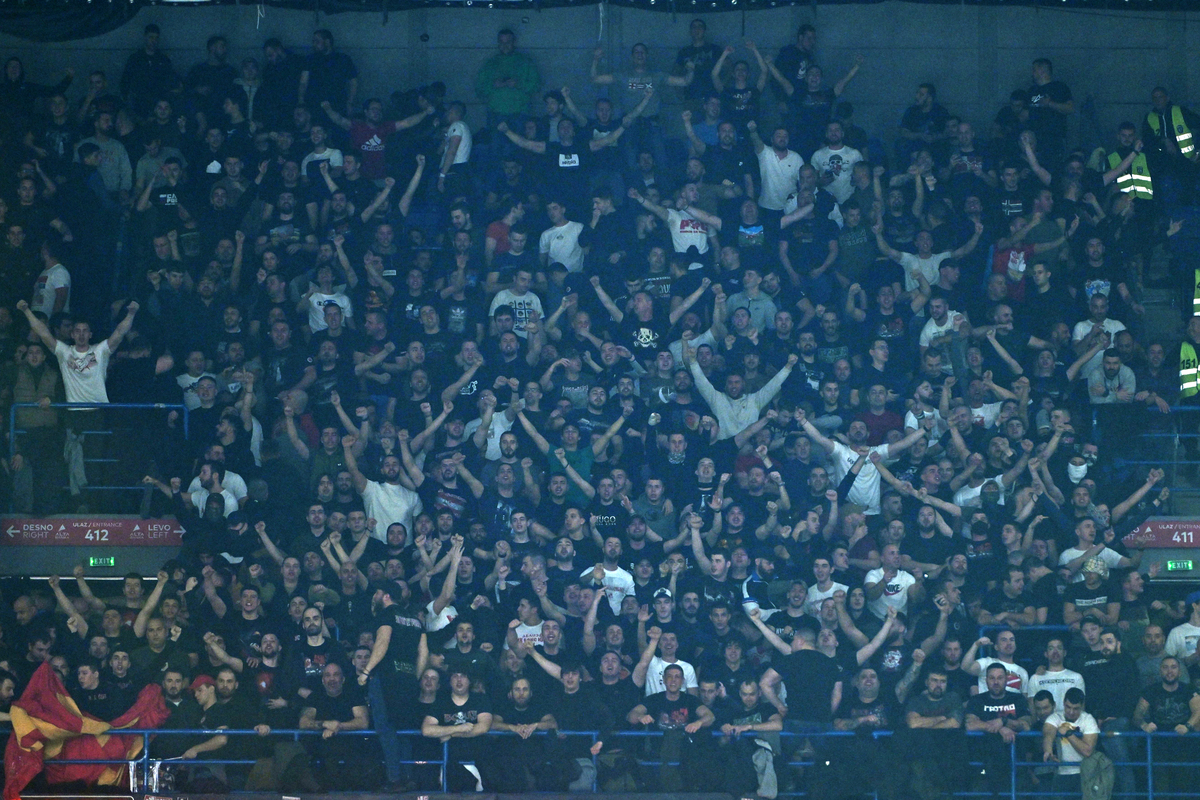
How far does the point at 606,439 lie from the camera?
1700cm

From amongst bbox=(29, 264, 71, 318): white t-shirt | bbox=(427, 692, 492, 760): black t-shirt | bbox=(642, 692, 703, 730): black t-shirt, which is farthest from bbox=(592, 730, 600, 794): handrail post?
bbox=(29, 264, 71, 318): white t-shirt

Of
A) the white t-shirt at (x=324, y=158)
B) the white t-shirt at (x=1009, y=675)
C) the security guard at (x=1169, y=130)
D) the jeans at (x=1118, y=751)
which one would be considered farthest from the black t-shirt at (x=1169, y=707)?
the white t-shirt at (x=324, y=158)

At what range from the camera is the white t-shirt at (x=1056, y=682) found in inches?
595

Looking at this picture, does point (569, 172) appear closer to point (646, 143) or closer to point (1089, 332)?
point (646, 143)

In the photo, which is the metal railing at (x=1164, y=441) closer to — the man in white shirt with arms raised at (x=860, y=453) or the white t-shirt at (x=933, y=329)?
the white t-shirt at (x=933, y=329)

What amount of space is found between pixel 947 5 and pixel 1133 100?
279cm

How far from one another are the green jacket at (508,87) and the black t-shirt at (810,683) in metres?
8.48

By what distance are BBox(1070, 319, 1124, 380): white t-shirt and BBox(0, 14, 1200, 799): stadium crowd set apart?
0.28 feet

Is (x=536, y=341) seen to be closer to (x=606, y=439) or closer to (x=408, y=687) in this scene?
(x=606, y=439)

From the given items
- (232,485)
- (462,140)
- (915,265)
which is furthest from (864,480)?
(232,485)

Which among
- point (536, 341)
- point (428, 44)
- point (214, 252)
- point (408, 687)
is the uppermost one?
point (428, 44)

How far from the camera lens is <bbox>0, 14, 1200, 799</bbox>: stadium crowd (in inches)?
588

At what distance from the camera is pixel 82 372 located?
17156 millimetres

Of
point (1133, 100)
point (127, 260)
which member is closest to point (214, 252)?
point (127, 260)
